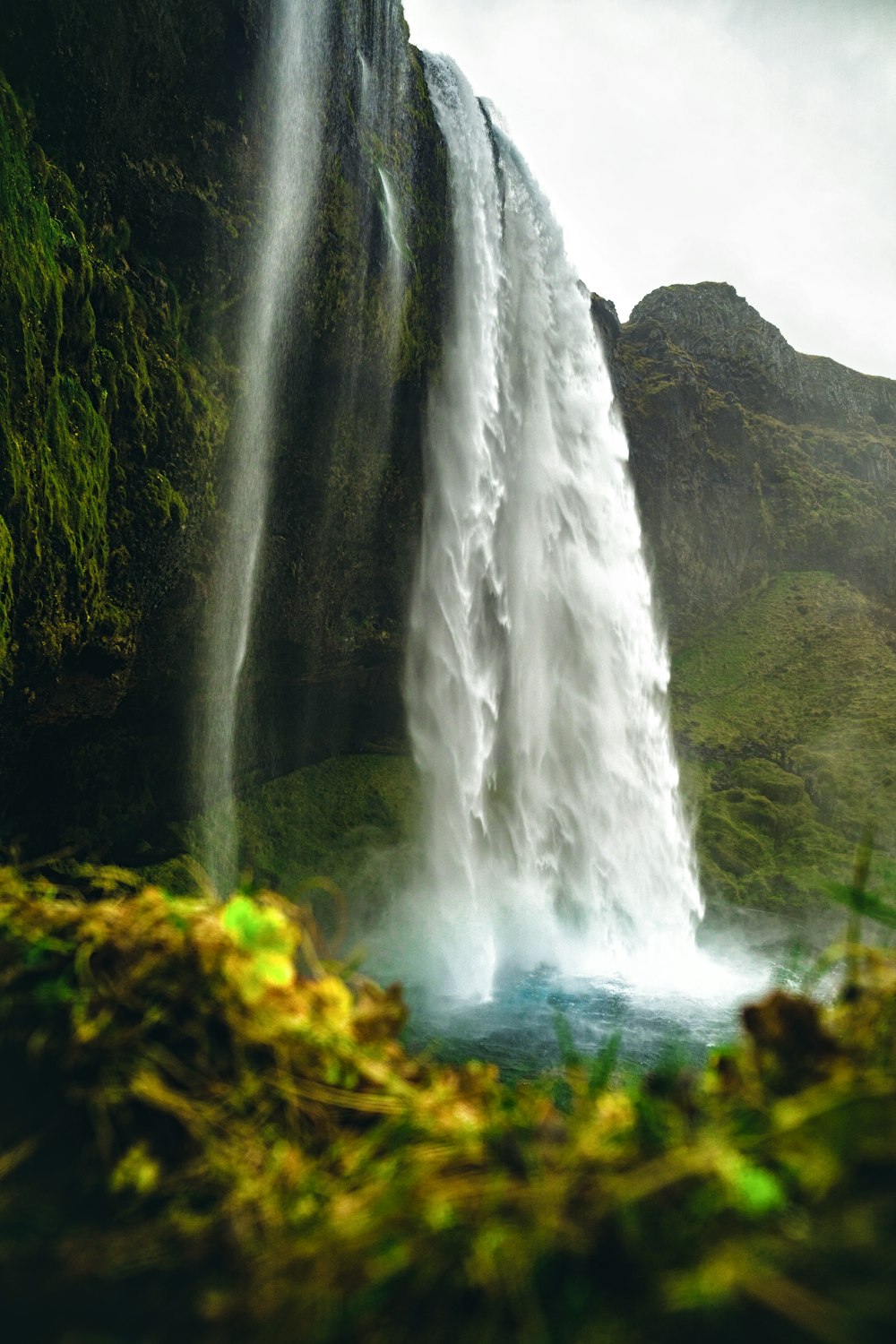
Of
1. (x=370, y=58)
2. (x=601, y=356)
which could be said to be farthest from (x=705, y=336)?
(x=370, y=58)

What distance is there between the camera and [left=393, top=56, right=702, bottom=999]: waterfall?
50.4 feet

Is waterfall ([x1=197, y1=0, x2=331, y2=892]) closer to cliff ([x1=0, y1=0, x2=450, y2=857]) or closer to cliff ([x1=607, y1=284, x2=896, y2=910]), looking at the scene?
cliff ([x1=0, y1=0, x2=450, y2=857])

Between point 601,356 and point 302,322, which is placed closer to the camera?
point 302,322

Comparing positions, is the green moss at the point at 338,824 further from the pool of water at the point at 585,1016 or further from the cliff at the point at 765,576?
the cliff at the point at 765,576

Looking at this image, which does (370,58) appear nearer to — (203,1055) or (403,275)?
(403,275)

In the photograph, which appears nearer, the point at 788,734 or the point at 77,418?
the point at 77,418

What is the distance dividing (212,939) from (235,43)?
13452mm

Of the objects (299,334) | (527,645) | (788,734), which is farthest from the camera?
(788,734)

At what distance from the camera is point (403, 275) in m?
13.9

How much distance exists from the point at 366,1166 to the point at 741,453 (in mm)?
32091

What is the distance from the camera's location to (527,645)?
1717 centimetres

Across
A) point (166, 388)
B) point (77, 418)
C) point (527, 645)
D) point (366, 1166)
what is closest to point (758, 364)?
point (527, 645)

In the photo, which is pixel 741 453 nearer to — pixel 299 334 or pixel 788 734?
pixel 788 734

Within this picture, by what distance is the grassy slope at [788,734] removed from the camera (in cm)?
1959
